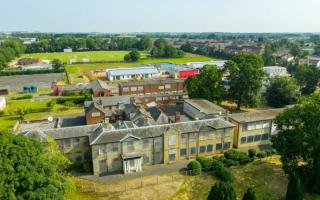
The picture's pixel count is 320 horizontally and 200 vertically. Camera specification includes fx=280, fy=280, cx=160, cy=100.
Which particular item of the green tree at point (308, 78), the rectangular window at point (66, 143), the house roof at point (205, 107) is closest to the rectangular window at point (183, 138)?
the house roof at point (205, 107)

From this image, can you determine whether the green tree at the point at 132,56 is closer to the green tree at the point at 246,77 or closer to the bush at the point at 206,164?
the green tree at the point at 246,77

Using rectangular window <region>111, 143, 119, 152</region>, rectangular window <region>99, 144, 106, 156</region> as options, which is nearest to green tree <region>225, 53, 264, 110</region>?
rectangular window <region>111, 143, 119, 152</region>

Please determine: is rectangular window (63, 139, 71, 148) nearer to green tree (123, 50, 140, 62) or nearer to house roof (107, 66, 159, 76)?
→ house roof (107, 66, 159, 76)

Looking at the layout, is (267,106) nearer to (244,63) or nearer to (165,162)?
(244,63)

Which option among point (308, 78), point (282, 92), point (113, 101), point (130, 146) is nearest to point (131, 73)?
point (113, 101)

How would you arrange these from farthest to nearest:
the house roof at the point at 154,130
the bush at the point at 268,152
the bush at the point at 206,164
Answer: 1. the bush at the point at 268,152
2. the bush at the point at 206,164
3. the house roof at the point at 154,130
